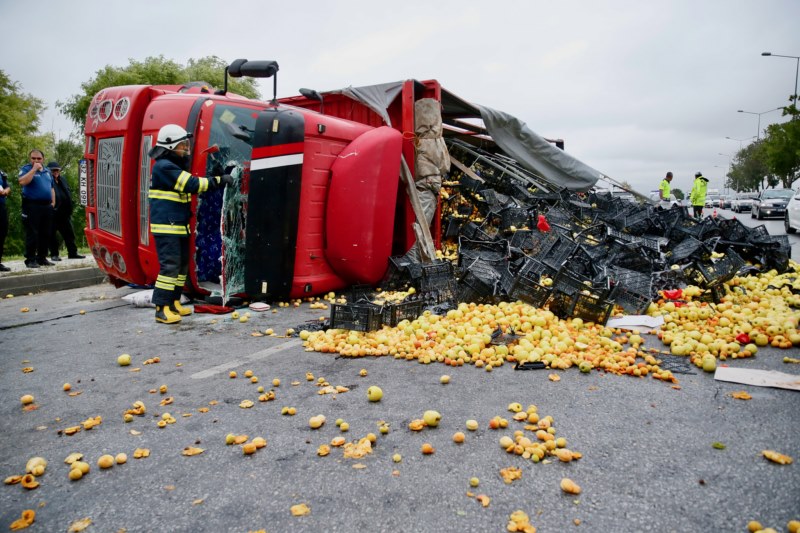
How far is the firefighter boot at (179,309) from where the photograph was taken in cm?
606

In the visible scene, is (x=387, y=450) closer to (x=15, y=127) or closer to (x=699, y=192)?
(x=699, y=192)

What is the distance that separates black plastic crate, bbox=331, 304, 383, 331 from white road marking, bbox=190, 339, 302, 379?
0.45 m

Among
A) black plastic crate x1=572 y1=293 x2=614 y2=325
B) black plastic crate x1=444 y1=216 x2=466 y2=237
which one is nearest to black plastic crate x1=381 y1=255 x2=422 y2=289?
black plastic crate x1=444 y1=216 x2=466 y2=237

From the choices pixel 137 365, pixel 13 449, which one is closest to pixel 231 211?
pixel 137 365

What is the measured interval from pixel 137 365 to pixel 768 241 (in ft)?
29.9

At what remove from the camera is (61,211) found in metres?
10.6

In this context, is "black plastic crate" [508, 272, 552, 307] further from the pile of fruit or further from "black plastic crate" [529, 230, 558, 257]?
"black plastic crate" [529, 230, 558, 257]

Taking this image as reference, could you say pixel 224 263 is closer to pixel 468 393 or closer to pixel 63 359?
pixel 63 359

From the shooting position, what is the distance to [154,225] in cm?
575

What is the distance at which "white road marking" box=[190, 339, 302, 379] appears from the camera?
4156 millimetres

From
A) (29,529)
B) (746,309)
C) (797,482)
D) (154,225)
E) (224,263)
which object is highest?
(154,225)

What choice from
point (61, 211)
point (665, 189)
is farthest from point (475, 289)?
point (665, 189)

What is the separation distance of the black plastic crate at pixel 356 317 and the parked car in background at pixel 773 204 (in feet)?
90.7

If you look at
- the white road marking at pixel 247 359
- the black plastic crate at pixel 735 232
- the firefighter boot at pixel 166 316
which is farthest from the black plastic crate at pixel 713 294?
the firefighter boot at pixel 166 316
